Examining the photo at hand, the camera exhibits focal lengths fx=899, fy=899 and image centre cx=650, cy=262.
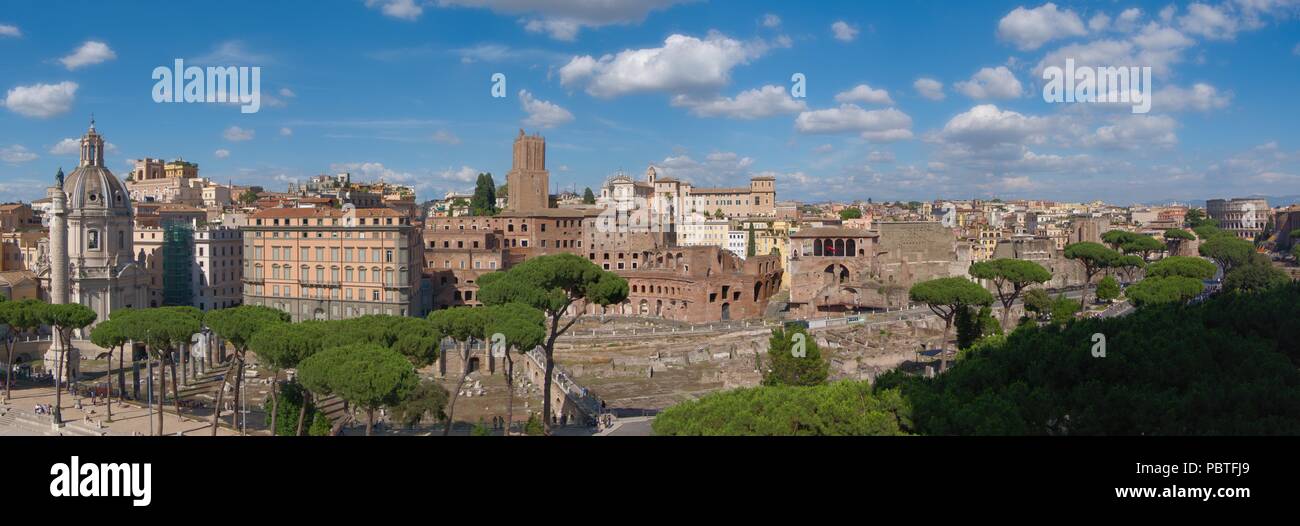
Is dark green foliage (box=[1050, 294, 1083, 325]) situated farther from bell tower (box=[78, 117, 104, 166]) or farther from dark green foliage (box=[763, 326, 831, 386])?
bell tower (box=[78, 117, 104, 166])

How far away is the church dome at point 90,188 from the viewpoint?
153 ft

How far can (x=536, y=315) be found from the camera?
29125mm

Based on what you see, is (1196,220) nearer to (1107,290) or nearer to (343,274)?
(1107,290)

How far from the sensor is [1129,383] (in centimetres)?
1634

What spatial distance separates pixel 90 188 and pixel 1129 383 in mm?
49194

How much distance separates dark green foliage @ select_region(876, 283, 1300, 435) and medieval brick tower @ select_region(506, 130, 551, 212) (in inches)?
2410

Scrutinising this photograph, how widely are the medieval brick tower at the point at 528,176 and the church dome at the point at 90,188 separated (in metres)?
35.5

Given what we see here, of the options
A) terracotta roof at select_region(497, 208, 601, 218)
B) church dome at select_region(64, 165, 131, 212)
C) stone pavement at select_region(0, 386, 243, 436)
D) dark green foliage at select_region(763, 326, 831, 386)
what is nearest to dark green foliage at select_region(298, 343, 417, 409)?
stone pavement at select_region(0, 386, 243, 436)

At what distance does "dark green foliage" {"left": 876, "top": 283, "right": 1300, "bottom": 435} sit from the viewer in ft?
44.9

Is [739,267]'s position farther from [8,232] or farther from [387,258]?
[8,232]

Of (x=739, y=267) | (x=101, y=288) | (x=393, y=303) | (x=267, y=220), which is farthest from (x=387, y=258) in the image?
(x=739, y=267)
